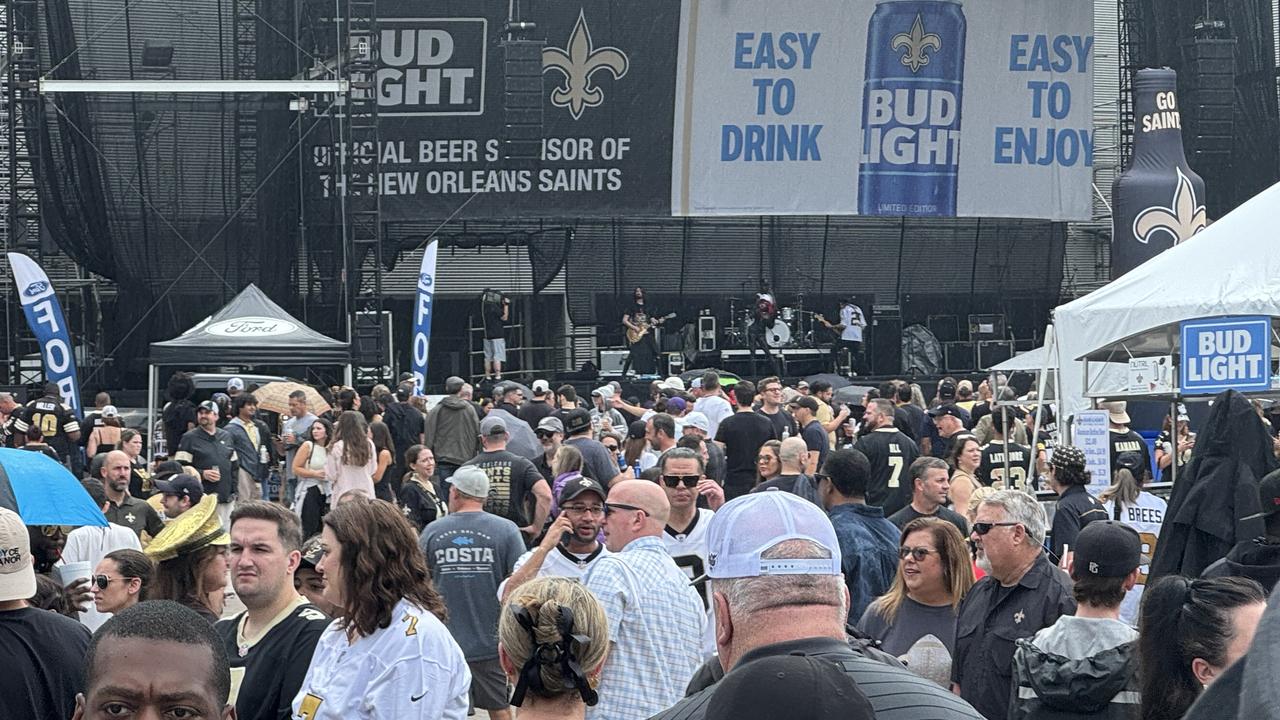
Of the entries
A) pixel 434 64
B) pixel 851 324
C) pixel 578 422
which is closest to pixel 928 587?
pixel 578 422

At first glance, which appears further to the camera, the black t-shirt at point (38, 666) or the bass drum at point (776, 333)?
the bass drum at point (776, 333)

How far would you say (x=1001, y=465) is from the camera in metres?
11.7

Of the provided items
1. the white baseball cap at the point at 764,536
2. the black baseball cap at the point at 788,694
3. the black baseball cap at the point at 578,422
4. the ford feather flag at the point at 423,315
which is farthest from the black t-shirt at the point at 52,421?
the black baseball cap at the point at 788,694

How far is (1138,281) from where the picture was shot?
10430 millimetres

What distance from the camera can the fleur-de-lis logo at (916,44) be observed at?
26.4 metres

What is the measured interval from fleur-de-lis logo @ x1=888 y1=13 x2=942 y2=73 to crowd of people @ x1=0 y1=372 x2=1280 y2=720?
17.3 meters

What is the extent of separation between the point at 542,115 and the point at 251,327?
7693mm

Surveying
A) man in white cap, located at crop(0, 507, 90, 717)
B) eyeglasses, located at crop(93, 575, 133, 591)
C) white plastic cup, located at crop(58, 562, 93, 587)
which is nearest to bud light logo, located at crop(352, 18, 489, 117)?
white plastic cup, located at crop(58, 562, 93, 587)

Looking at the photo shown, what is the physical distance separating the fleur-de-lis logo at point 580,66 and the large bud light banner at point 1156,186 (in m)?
7.51

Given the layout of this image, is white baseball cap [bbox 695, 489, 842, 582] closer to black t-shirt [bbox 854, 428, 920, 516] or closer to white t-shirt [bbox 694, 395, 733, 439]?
black t-shirt [bbox 854, 428, 920, 516]

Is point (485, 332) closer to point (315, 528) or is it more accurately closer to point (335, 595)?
point (315, 528)

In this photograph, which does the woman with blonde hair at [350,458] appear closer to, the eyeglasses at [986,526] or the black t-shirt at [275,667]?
the eyeglasses at [986,526]

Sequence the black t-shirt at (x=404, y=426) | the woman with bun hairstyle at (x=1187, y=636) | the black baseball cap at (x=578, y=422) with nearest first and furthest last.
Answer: the woman with bun hairstyle at (x=1187, y=636), the black baseball cap at (x=578, y=422), the black t-shirt at (x=404, y=426)

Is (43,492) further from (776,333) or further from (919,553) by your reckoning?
(776,333)
